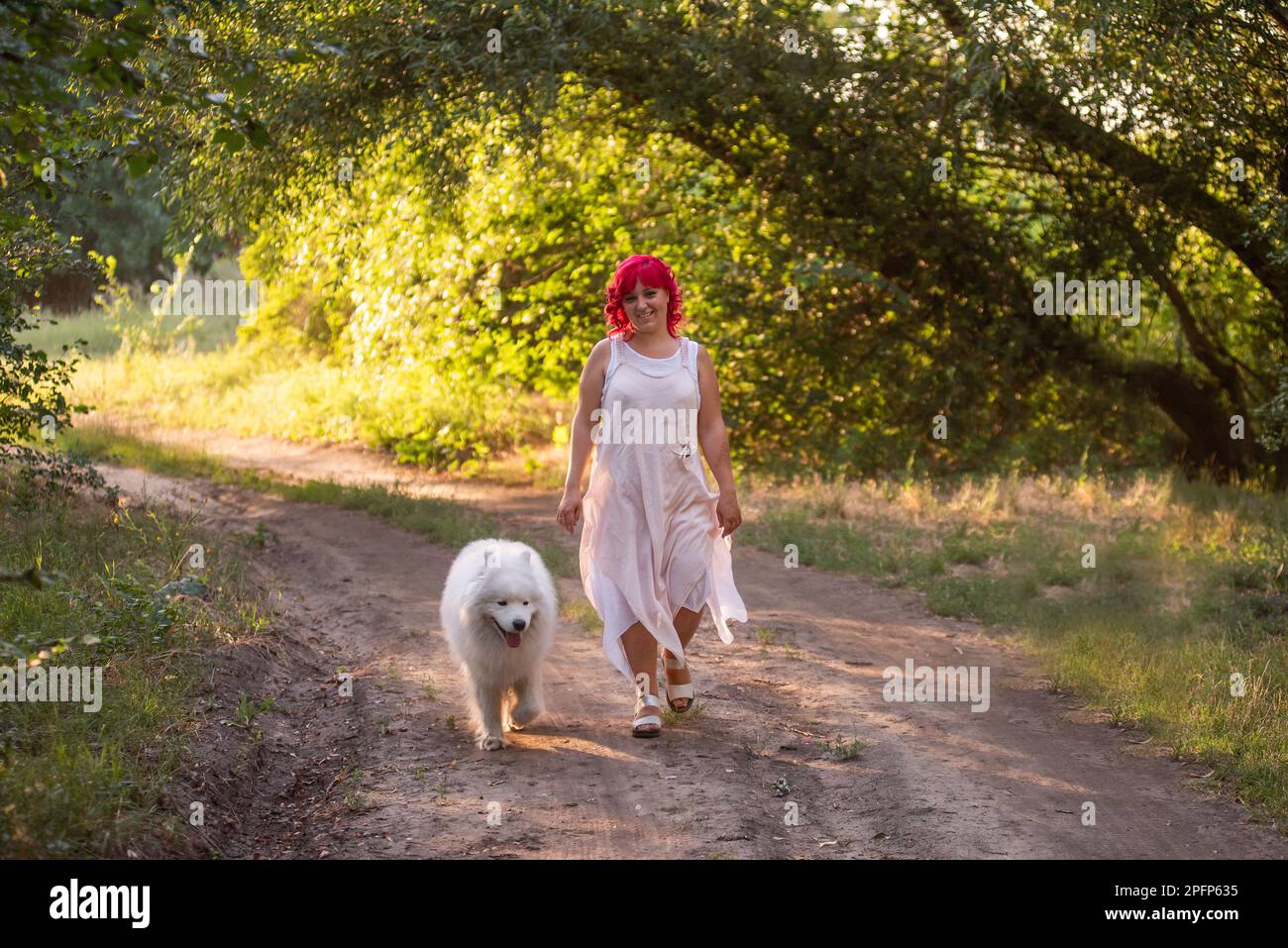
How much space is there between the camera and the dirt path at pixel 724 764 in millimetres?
5176

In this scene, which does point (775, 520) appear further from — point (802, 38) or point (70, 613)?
point (70, 613)

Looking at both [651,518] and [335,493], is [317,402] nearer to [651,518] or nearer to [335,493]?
[335,493]

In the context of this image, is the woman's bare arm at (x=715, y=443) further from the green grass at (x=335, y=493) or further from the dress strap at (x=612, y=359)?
the green grass at (x=335, y=493)

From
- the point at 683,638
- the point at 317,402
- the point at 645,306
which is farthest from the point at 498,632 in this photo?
the point at 317,402

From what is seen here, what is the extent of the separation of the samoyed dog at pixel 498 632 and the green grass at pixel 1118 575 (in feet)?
10.5

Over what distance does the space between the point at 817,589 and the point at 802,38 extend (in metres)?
6.34

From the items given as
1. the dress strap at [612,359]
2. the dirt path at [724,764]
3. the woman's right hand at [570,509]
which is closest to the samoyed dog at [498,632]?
the dirt path at [724,764]

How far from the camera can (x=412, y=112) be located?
13242 millimetres

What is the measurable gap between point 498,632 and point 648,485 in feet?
3.44

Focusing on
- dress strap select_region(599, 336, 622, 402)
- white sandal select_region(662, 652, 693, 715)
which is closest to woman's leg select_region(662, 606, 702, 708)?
white sandal select_region(662, 652, 693, 715)

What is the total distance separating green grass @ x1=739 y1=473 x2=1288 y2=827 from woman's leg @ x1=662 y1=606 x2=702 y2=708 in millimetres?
2372

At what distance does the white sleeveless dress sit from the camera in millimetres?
6426

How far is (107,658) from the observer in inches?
258
